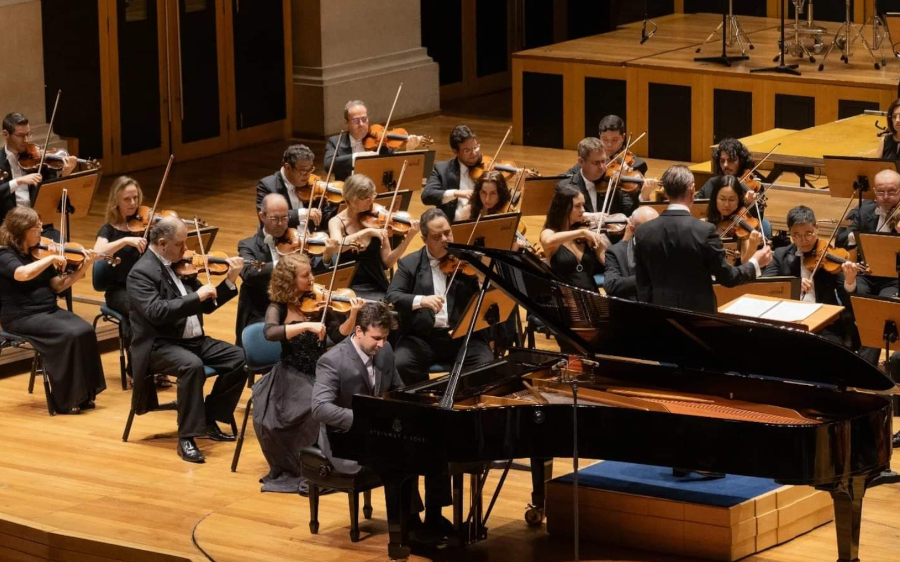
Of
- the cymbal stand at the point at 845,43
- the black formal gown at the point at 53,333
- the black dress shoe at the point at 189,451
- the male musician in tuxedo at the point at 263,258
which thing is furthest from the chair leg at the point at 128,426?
the cymbal stand at the point at 845,43

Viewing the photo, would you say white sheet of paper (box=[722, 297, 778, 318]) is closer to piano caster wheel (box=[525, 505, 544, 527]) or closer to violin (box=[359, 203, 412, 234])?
piano caster wheel (box=[525, 505, 544, 527])

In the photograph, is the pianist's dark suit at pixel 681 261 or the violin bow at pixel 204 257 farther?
the violin bow at pixel 204 257

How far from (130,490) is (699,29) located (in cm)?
905

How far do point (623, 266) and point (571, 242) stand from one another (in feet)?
0.97

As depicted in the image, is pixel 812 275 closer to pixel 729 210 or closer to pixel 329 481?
pixel 729 210

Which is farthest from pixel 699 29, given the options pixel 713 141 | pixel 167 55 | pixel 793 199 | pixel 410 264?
pixel 410 264

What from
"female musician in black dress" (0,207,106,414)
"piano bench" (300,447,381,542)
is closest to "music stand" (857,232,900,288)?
"piano bench" (300,447,381,542)

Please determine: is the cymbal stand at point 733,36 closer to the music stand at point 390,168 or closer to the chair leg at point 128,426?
the music stand at point 390,168

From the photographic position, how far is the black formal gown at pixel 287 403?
6.48m

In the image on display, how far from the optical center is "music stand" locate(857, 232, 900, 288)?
7.23m

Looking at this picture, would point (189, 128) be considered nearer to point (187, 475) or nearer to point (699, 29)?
point (699, 29)

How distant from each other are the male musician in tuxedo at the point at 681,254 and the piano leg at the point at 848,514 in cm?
146

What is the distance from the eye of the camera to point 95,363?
25.3 ft

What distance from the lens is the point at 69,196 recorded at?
819 centimetres
